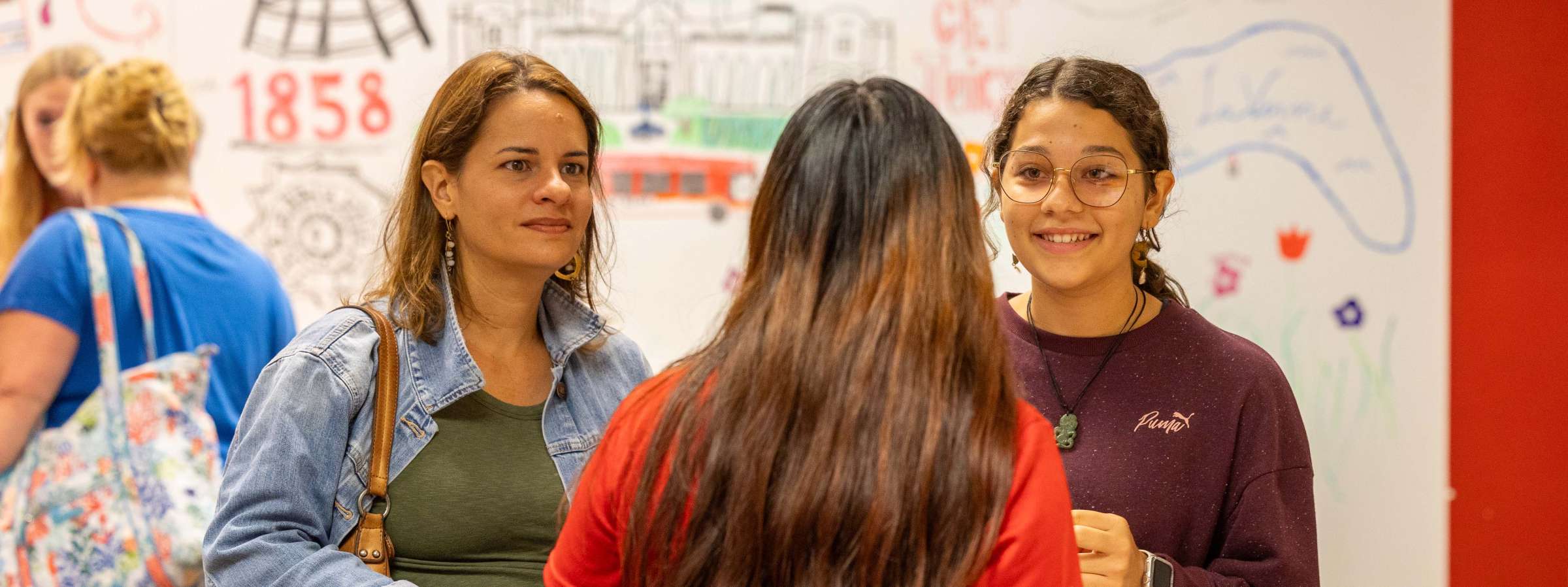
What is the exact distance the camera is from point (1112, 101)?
158 cm

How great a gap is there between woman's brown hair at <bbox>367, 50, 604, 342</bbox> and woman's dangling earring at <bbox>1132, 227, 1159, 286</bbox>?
77 centimetres

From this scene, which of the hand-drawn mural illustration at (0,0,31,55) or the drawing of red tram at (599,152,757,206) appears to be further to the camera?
the hand-drawn mural illustration at (0,0,31,55)

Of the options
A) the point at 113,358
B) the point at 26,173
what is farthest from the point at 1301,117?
the point at 26,173

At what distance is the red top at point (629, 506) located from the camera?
992 mm

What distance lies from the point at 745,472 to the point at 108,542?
1.48 m

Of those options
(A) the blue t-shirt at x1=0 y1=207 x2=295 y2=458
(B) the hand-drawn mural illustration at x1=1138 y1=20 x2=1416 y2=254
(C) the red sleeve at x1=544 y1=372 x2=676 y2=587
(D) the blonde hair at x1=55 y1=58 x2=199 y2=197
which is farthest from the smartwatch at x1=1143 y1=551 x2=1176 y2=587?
(D) the blonde hair at x1=55 y1=58 x2=199 y2=197

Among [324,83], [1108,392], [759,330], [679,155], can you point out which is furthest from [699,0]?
[759,330]

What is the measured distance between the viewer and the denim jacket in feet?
4.46

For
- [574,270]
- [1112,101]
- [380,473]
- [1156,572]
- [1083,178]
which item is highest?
[1112,101]

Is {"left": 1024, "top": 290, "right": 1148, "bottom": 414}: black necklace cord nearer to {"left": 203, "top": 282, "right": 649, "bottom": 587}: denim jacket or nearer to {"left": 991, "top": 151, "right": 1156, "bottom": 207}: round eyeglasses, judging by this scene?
{"left": 991, "top": 151, "right": 1156, "bottom": 207}: round eyeglasses

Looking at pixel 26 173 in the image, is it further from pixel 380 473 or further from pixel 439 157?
pixel 380 473

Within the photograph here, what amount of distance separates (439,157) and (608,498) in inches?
27.8

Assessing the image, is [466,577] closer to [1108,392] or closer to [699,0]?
[1108,392]

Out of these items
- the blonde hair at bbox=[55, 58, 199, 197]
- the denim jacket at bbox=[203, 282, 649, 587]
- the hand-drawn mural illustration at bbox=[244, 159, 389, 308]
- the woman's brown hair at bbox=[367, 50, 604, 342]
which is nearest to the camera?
the denim jacket at bbox=[203, 282, 649, 587]
